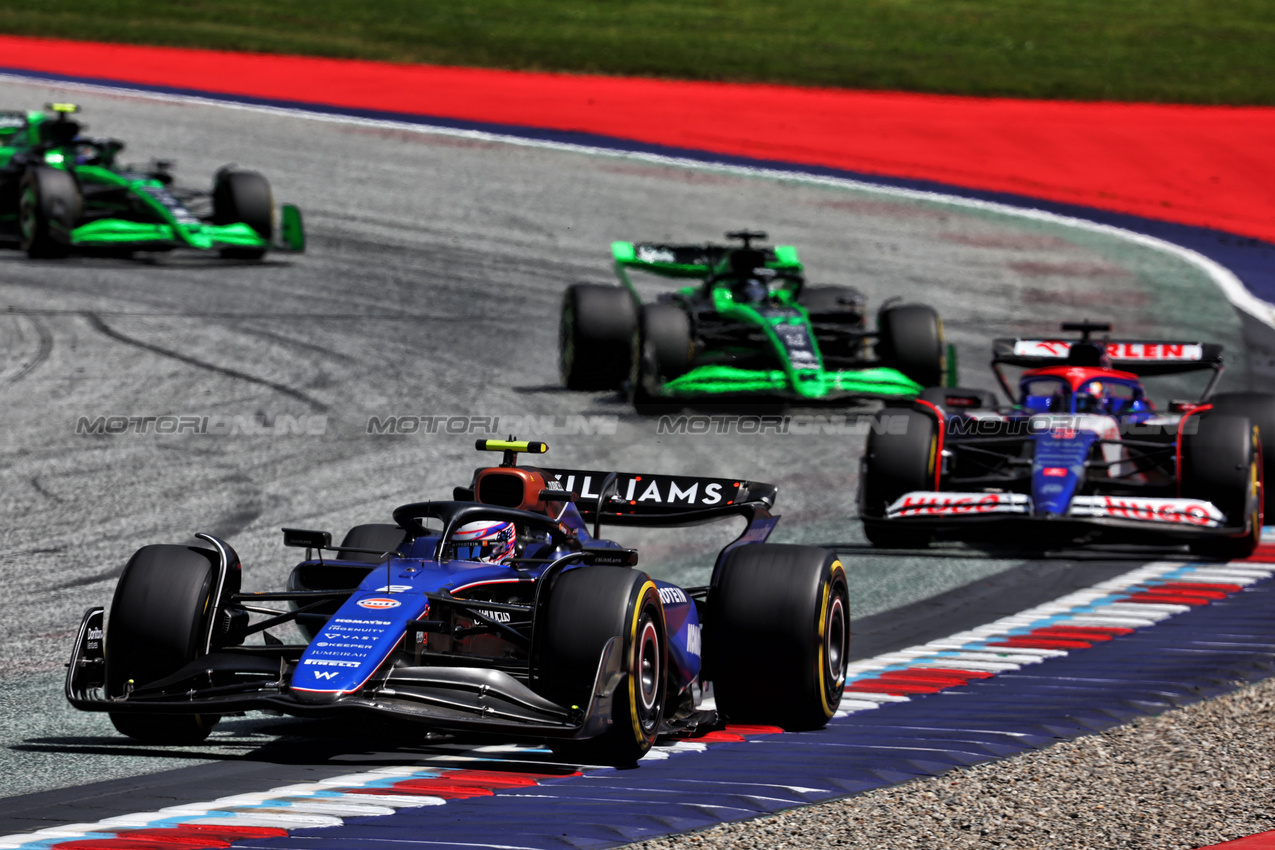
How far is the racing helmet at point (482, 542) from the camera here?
8.01m

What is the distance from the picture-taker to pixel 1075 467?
12.6 metres

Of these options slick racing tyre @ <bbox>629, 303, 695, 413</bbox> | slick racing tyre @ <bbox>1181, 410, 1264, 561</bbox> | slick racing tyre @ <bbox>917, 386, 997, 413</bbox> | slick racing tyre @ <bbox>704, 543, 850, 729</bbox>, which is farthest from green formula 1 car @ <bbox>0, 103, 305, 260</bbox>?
slick racing tyre @ <bbox>704, 543, 850, 729</bbox>

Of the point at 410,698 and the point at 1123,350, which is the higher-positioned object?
the point at 1123,350

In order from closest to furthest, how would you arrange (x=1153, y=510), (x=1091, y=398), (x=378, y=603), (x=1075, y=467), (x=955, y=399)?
(x=378, y=603) < (x=1153, y=510) < (x=1075, y=467) < (x=1091, y=398) < (x=955, y=399)

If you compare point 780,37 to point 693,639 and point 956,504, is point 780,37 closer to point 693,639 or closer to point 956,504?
point 956,504

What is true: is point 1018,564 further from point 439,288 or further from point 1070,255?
point 1070,255

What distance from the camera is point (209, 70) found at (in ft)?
123

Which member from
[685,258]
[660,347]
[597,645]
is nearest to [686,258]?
[685,258]

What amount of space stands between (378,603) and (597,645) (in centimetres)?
90

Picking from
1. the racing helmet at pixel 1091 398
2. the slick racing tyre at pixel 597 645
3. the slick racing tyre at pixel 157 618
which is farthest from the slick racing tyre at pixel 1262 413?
the slick racing tyre at pixel 157 618

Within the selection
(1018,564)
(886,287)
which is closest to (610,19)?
(886,287)

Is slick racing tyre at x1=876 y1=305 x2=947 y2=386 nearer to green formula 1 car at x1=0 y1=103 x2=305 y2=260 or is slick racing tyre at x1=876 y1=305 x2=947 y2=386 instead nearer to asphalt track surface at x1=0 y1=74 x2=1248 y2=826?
asphalt track surface at x1=0 y1=74 x2=1248 y2=826

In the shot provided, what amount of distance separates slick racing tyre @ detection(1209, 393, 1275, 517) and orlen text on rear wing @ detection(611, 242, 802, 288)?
5.63 metres

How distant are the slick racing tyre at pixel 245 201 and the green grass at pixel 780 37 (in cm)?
1680
